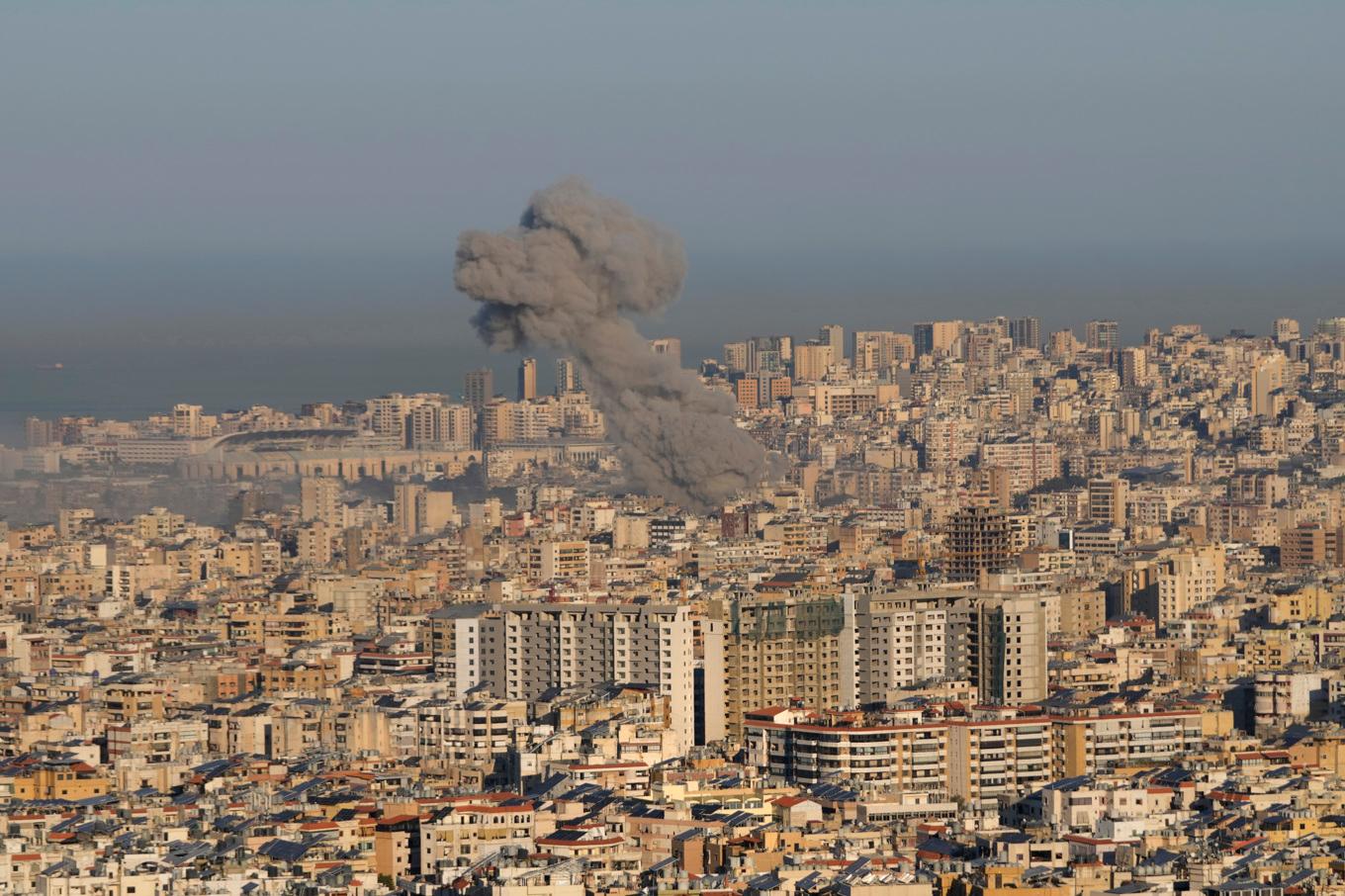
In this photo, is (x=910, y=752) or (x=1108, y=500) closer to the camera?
(x=910, y=752)

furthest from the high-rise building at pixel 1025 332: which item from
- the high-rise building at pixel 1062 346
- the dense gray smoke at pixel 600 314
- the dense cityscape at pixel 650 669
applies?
the dense gray smoke at pixel 600 314

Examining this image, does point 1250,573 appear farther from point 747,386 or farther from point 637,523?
point 747,386

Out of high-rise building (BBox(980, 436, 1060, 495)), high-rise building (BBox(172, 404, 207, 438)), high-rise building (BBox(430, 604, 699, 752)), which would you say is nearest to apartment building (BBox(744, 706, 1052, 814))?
high-rise building (BBox(430, 604, 699, 752))

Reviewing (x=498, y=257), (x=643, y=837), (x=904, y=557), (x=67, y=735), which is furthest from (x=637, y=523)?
(x=643, y=837)

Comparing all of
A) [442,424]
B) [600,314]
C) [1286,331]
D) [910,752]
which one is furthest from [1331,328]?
[910,752]

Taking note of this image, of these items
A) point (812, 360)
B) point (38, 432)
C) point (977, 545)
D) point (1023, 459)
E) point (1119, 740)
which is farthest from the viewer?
point (812, 360)

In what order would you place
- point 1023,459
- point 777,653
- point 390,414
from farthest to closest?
point 390,414 → point 1023,459 → point 777,653

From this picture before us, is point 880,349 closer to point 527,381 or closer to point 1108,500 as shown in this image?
point 527,381
